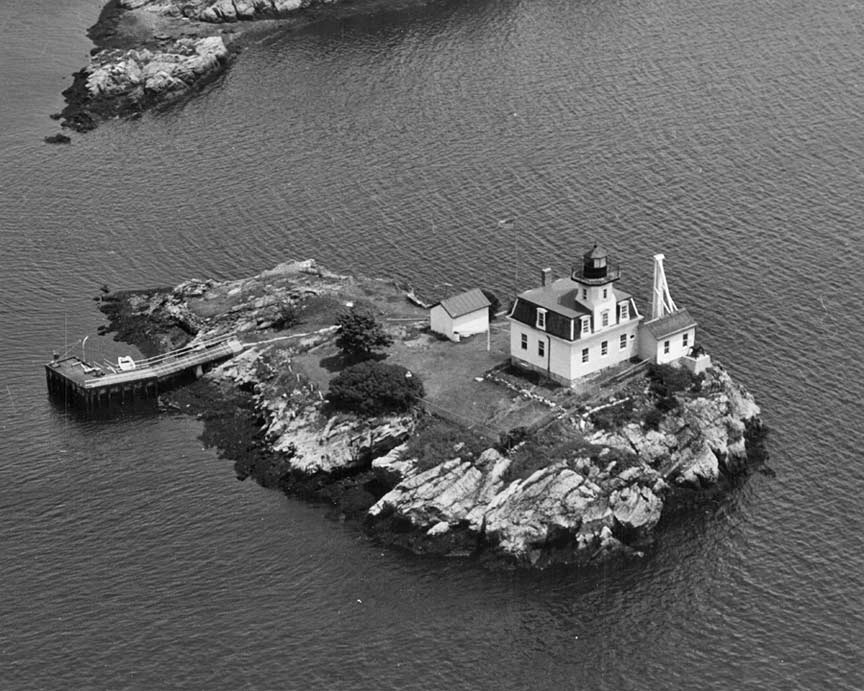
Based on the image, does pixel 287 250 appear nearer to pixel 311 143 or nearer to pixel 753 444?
pixel 311 143

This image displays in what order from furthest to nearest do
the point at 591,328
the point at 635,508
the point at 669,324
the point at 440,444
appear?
the point at 669,324 < the point at 591,328 < the point at 440,444 < the point at 635,508

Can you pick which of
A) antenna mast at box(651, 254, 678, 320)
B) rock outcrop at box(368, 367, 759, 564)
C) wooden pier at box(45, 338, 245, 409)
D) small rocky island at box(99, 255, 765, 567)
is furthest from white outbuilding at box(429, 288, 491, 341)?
wooden pier at box(45, 338, 245, 409)

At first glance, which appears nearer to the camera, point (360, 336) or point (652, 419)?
point (652, 419)

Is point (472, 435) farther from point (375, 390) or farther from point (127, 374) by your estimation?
point (127, 374)

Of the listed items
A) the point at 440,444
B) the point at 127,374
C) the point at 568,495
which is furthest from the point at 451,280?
the point at 568,495

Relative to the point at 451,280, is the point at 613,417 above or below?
below

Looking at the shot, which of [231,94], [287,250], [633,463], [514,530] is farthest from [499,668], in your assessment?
[231,94]

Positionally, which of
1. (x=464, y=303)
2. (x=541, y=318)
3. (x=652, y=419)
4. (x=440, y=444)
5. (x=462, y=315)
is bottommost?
(x=440, y=444)

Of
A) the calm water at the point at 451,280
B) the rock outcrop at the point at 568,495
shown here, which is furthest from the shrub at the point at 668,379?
the calm water at the point at 451,280
